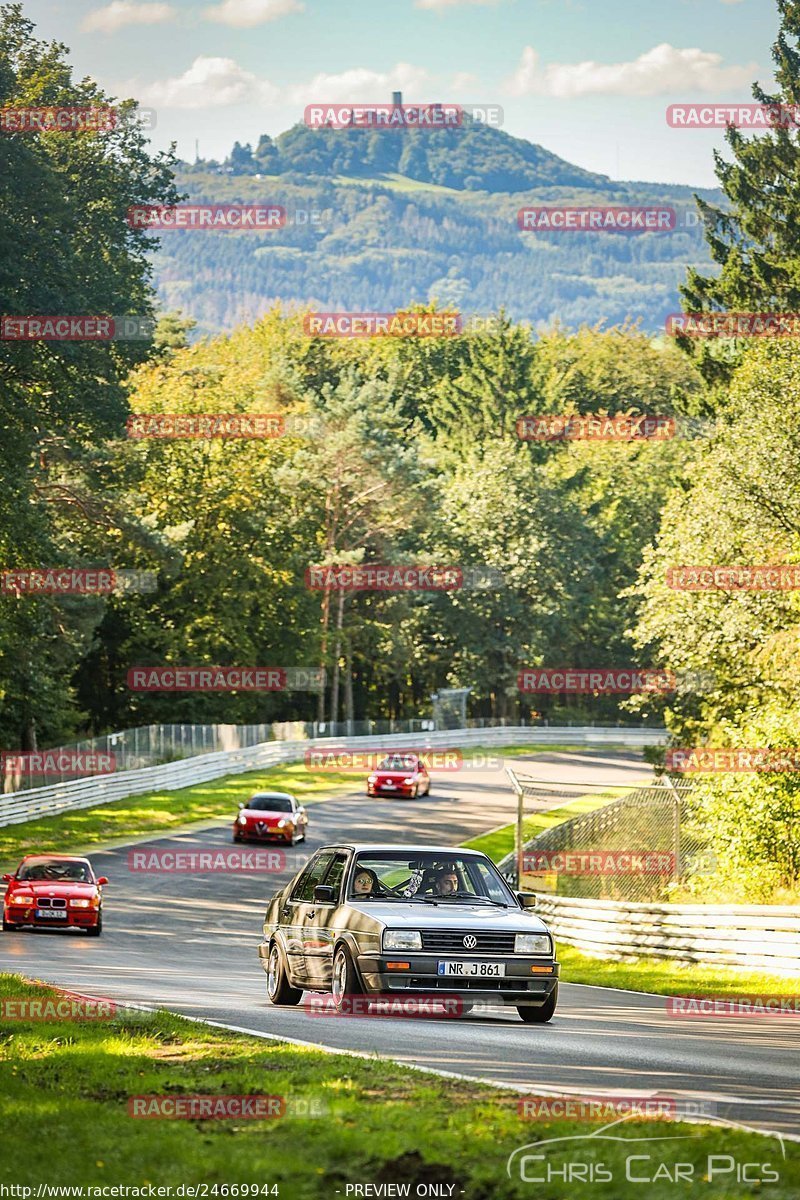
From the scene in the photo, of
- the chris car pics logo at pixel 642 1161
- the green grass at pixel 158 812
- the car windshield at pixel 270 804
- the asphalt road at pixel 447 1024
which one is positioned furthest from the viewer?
the car windshield at pixel 270 804

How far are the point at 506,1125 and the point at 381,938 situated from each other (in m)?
5.35

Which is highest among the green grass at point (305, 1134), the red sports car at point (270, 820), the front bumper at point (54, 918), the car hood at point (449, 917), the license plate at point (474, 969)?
the green grass at point (305, 1134)

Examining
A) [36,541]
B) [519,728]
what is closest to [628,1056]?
[36,541]

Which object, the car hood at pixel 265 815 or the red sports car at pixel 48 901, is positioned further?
the car hood at pixel 265 815

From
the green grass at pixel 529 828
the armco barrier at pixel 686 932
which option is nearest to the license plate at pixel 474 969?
the armco barrier at pixel 686 932

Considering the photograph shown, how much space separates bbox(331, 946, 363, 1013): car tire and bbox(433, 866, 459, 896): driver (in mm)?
1048

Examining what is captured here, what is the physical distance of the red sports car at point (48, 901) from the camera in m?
26.2

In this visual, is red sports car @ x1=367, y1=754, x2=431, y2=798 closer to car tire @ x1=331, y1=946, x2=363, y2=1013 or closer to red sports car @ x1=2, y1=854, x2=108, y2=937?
red sports car @ x1=2, y1=854, x2=108, y2=937

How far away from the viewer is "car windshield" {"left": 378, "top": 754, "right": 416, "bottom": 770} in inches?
2240

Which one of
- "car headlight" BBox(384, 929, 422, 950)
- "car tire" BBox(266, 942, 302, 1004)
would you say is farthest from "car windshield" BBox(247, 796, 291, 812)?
"car headlight" BBox(384, 929, 422, 950)

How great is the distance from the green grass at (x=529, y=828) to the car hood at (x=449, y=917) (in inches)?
988

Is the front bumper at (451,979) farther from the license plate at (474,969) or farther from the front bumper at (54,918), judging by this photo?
the front bumper at (54,918)

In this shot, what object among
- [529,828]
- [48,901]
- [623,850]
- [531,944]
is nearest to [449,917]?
[531,944]

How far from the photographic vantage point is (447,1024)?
46.9 ft
